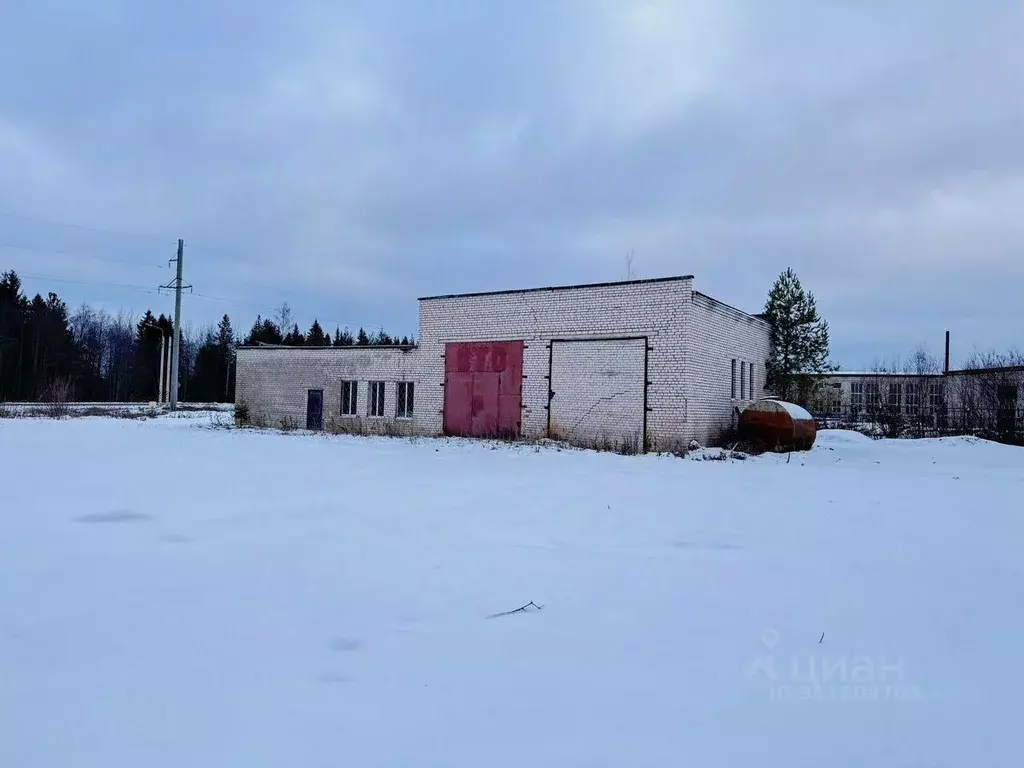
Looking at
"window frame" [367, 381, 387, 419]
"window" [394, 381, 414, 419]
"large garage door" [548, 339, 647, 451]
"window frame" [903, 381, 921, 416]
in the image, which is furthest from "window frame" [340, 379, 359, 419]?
"window frame" [903, 381, 921, 416]

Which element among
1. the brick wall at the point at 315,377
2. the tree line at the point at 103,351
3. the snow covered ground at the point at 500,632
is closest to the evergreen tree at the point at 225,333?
→ the tree line at the point at 103,351

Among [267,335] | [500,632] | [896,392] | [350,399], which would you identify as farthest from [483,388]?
[267,335]

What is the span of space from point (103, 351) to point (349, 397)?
174 ft

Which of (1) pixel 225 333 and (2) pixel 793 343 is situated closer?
(2) pixel 793 343

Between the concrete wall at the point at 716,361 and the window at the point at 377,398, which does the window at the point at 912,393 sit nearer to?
the concrete wall at the point at 716,361

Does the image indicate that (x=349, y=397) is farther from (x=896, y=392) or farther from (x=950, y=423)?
(x=896, y=392)

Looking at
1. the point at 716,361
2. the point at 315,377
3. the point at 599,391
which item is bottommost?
the point at 599,391

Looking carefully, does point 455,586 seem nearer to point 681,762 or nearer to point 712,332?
point 681,762

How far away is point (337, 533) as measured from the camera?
579 centimetres

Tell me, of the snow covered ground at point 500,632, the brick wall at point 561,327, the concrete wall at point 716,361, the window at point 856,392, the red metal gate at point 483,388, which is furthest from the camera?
the window at point 856,392

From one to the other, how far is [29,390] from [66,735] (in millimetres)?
59353

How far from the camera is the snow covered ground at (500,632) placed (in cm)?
246

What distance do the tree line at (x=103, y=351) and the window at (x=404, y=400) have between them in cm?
2535

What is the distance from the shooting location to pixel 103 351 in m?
61.0
